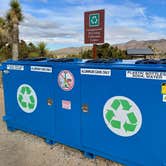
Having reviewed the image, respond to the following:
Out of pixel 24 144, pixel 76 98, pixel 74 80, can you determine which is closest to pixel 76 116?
pixel 76 98

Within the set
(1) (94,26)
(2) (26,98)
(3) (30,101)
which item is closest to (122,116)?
(3) (30,101)

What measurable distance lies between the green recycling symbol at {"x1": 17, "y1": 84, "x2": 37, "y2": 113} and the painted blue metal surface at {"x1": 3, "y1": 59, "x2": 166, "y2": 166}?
Result: 0.26 ft

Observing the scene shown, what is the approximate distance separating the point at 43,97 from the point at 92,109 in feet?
3.60

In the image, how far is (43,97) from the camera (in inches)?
186

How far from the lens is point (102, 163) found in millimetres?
4094

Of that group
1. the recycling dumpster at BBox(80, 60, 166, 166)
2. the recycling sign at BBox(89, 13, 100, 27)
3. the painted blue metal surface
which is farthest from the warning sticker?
the recycling sign at BBox(89, 13, 100, 27)

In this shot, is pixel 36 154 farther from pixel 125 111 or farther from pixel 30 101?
pixel 125 111

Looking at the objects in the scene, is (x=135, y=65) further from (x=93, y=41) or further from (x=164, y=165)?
(x=93, y=41)

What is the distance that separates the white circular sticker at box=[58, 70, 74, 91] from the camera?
4.20 meters

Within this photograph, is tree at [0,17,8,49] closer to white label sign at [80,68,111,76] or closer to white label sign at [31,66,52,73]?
white label sign at [31,66,52,73]

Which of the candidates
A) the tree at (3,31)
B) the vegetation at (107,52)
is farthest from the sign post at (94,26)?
the tree at (3,31)

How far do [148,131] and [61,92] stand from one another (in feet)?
5.11

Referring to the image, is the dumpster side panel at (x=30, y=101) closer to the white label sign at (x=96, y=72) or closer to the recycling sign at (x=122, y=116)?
the white label sign at (x=96, y=72)

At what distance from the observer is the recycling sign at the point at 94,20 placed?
740 cm
